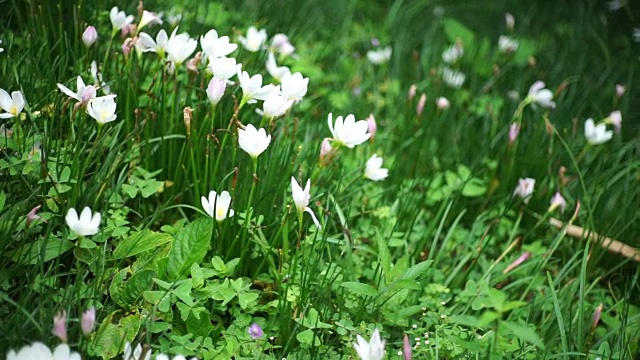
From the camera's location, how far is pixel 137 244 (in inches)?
67.4

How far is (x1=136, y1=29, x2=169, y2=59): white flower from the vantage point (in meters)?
1.95

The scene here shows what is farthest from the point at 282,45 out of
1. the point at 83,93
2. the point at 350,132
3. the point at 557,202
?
the point at 557,202

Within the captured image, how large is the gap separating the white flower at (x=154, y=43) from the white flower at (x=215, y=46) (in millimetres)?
114

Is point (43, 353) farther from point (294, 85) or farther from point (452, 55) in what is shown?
point (452, 55)

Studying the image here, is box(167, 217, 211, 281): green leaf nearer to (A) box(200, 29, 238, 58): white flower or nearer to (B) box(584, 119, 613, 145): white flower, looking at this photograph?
(A) box(200, 29, 238, 58): white flower

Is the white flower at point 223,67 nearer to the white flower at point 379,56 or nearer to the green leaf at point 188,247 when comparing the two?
the green leaf at point 188,247

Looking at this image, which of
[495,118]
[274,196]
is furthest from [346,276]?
[495,118]

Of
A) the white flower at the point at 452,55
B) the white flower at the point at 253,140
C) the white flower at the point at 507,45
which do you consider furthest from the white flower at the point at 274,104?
the white flower at the point at 507,45

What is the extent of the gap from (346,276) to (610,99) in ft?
6.81

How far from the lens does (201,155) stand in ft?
6.64

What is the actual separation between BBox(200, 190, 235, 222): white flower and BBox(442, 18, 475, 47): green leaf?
2416 mm

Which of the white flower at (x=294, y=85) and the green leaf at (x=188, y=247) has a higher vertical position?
the white flower at (x=294, y=85)

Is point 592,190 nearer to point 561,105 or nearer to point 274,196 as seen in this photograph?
point 561,105

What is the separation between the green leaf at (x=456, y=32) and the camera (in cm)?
376
